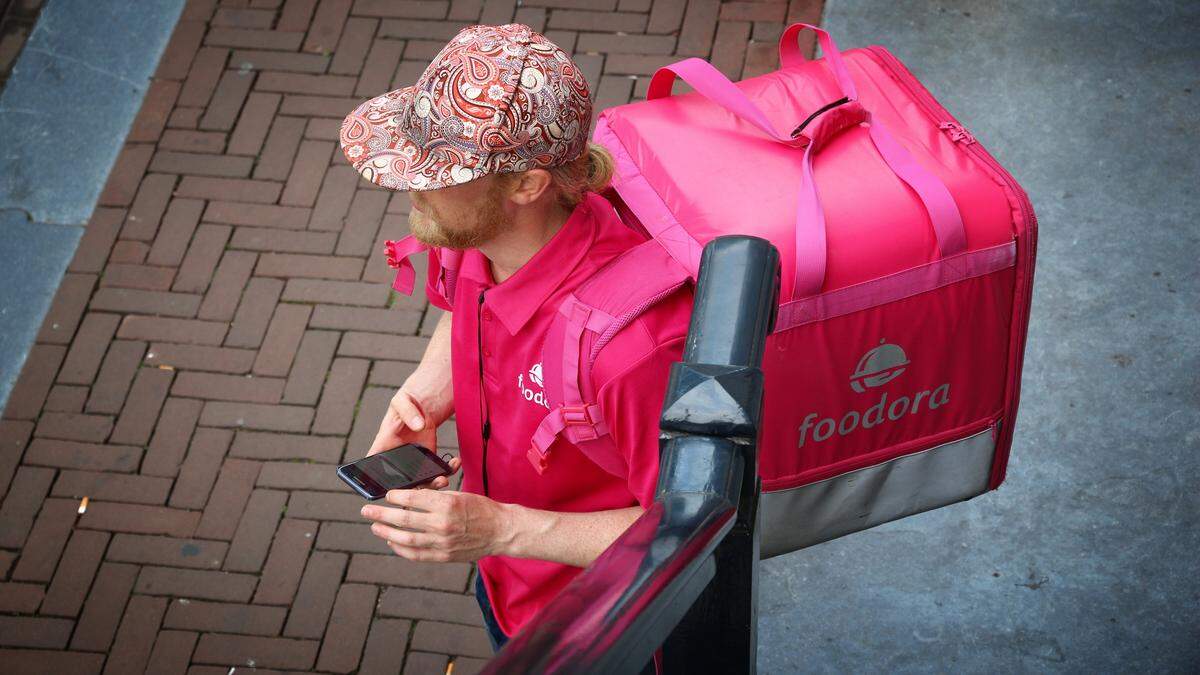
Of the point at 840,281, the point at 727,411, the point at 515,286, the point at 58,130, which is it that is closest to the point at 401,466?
the point at 515,286

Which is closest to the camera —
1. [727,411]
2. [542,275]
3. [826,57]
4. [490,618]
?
[727,411]

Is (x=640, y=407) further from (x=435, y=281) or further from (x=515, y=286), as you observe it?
(x=435, y=281)

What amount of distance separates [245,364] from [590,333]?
114 inches

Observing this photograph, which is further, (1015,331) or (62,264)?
(62,264)

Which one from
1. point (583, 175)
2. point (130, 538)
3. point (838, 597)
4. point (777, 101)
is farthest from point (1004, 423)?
point (130, 538)

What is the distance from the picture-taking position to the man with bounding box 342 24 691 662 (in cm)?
188

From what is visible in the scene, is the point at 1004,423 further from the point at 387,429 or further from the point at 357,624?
the point at 357,624

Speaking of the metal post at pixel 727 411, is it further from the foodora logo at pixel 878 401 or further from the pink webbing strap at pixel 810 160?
the foodora logo at pixel 878 401

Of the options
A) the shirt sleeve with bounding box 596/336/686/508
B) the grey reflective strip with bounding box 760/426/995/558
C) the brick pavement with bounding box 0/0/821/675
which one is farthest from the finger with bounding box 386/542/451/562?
the brick pavement with bounding box 0/0/821/675

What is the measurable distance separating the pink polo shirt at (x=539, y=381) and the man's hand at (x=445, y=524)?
0.17m

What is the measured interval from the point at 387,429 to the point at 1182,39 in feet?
13.5

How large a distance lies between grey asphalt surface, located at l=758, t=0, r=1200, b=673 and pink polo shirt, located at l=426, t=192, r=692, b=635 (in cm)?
150

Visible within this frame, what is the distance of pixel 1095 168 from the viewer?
4371 mm

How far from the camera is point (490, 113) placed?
6.18 ft
